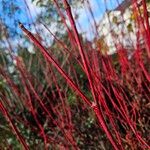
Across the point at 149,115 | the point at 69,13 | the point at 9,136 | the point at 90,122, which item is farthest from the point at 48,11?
the point at 69,13

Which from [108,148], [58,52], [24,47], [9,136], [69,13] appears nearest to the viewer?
[69,13]

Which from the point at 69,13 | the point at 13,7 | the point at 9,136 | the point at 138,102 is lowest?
the point at 9,136

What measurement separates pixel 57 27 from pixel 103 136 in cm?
436

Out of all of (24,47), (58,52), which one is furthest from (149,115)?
(24,47)

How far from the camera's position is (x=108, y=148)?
3.23m

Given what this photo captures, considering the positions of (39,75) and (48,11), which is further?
(39,75)

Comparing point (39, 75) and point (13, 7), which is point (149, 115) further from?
point (39, 75)

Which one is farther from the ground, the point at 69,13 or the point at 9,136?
the point at 69,13

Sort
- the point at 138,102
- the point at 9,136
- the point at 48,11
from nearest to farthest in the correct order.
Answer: the point at 138,102, the point at 9,136, the point at 48,11

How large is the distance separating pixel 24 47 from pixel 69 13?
7123mm

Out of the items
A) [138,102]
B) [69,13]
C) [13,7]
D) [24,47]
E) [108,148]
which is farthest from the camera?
[24,47]

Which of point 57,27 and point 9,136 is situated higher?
point 57,27

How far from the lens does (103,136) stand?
333 centimetres

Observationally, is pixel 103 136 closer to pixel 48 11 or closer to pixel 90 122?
pixel 90 122
